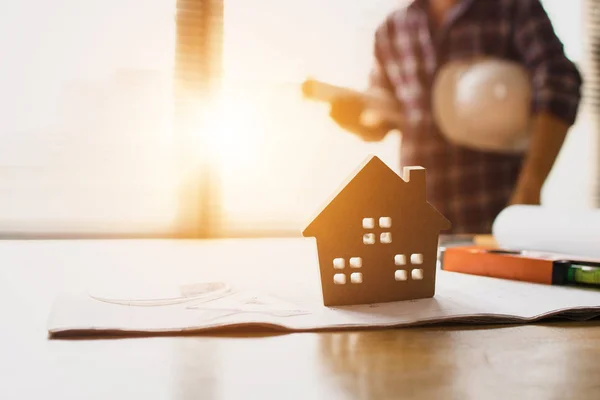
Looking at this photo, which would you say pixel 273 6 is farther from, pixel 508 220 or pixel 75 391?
pixel 75 391

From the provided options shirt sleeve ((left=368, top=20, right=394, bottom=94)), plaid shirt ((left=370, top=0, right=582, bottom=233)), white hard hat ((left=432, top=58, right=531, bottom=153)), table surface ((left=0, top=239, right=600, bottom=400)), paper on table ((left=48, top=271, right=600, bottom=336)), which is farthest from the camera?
shirt sleeve ((left=368, top=20, right=394, bottom=94))

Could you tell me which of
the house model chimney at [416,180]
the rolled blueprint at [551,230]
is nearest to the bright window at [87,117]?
the rolled blueprint at [551,230]

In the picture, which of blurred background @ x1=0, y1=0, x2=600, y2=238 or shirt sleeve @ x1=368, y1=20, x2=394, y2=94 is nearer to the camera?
shirt sleeve @ x1=368, y1=20, x2=394, y2=94

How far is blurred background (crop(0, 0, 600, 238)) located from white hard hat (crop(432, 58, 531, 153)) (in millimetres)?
565

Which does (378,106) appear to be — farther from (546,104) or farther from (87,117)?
(87,117)

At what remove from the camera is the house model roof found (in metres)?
→ 0.57

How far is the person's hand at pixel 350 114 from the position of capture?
147 cm

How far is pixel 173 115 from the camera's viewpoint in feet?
7.02

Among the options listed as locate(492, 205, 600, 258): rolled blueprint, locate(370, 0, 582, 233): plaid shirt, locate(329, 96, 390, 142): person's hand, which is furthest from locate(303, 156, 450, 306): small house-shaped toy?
locate(370, 0, 582, 233): plaid shirt

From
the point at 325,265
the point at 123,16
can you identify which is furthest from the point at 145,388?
the point at 123,16

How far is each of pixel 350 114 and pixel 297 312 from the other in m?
1.04

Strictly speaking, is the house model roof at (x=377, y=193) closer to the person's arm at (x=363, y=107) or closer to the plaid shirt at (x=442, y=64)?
the person's arm at (x=363, y=107)

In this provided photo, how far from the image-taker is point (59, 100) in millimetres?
2309

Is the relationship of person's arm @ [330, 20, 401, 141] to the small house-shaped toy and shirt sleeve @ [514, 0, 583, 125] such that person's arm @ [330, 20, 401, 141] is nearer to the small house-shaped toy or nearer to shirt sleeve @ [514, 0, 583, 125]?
shirt sleeve @ [514, 0, 583, 125]
